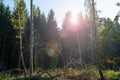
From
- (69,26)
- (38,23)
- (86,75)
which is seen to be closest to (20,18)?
(38,23)

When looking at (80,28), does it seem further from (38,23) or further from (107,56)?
(107,56)

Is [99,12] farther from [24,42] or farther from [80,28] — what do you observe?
[24,42]

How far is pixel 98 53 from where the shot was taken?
10.4 m

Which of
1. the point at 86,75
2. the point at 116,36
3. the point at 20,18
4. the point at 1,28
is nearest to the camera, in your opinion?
the point at 116,36

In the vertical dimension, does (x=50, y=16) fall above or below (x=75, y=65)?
above

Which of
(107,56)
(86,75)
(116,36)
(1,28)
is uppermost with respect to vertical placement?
(1,28)

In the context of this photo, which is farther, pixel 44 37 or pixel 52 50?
pixel 44 37

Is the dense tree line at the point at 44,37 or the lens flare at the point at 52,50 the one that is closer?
the lens flare at the point at 52,50

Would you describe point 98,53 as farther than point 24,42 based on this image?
No

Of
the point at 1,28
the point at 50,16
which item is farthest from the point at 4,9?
the point at 50,16

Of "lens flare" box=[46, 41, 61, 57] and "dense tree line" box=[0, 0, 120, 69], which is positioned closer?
"lens flare" box=[46, 41, 61, 57]

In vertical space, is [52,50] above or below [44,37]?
below

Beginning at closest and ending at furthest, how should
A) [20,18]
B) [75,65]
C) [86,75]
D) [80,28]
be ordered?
1. [86,75]
2. [75,65]
3. [20,18]
4. [80,28]

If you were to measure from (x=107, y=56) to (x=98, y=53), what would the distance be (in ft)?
1.25
